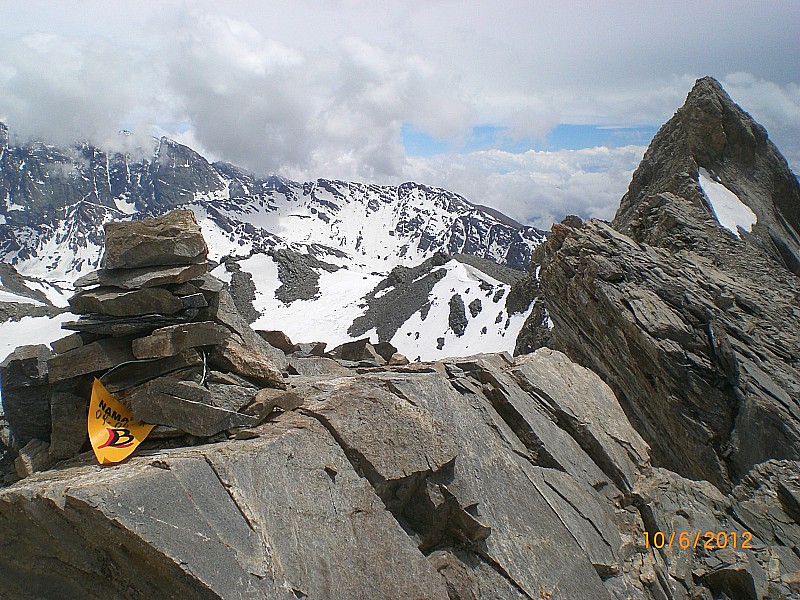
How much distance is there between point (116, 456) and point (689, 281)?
2256 cm

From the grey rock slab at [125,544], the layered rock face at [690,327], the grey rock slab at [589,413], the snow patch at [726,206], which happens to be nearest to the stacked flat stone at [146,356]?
the grey rock slab at [125,544]

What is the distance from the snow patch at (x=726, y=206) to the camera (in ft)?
95.4

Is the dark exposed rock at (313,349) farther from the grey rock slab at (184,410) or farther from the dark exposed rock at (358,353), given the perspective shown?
the grey rock slab at (184,410)

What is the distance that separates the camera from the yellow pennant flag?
880cm

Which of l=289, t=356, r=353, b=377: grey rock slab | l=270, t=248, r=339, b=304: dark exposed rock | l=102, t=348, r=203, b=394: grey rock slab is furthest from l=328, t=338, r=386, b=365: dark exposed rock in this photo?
l=270, t=248, r=339, b=304: dark exposed rock

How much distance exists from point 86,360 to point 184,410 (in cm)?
261

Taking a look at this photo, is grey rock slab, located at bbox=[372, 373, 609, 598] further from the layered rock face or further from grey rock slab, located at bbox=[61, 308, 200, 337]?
the layered rock face

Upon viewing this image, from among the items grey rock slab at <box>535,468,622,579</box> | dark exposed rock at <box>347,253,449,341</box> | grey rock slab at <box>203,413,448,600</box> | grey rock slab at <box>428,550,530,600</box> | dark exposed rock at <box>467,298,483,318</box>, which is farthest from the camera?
dark exposed rock at <box>347,253,449,341</box>

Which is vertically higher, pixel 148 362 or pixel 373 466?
pixel 148 362

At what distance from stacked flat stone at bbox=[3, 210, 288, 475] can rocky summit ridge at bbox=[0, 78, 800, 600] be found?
1.9 inches

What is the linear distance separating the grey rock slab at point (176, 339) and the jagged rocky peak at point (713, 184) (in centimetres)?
2503

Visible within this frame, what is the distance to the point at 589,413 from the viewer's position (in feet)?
50.9

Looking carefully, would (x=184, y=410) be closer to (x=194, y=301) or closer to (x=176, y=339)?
(x=176, y=339)
